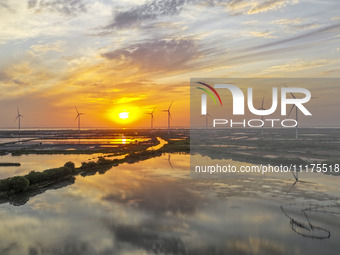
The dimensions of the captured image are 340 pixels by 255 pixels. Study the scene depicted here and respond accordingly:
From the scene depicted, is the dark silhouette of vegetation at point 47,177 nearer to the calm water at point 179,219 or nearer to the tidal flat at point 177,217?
the tidal flat at point 177,217

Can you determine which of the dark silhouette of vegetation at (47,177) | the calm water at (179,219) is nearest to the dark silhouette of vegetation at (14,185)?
the dark silhouette of vegetation at (47,177)

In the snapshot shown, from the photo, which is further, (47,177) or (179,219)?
(47,177)

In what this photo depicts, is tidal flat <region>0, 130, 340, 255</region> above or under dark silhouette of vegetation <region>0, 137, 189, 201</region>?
under

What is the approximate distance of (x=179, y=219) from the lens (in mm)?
21125

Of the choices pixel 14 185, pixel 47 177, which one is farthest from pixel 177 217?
pixel 47 177

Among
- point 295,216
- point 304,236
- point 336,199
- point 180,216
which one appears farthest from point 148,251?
point 336,199

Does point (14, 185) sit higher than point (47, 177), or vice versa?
point (14, 185)

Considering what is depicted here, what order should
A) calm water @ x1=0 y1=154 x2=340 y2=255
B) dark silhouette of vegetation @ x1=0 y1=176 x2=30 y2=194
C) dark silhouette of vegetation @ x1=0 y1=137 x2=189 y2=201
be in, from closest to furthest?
calm water @ x1=0 y1=154 x2=340 y2=255
dark silhouette of vegetation @ x1=0 y1=176 x2=30 y2=194
dark silhouette of vegetation @ x1=0 y1=137 x2=189 y2=201

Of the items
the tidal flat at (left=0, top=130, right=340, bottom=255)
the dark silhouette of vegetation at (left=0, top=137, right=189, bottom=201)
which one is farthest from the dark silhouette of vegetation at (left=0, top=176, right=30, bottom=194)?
the tidal flat at (left=0, top=130, right=340, bottom=255)

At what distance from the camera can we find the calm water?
16.7 m

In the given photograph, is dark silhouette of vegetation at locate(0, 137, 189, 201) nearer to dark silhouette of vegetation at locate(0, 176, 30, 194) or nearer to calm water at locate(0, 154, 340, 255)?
dark silhouette of vegetation at locate(0, 176, 30, 194)

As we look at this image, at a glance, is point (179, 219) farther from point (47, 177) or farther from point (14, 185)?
point (47, 177)

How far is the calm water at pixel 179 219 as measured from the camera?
16672 millimetres

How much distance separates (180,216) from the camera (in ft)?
71.6
